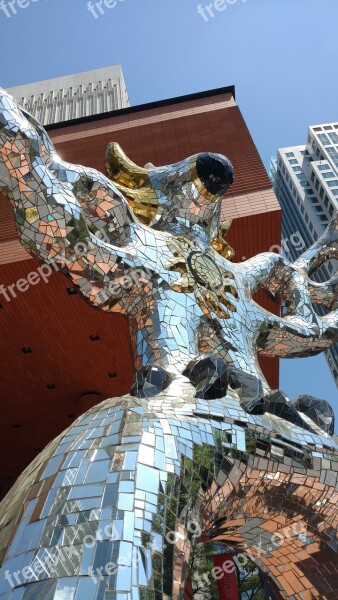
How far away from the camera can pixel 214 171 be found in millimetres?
3564

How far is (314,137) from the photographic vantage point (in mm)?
56688

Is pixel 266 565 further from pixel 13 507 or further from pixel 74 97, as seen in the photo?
pixel 74 97

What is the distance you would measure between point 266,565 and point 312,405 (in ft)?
2.42

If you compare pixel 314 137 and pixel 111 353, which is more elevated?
pixel 314 137

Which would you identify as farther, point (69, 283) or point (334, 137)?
point (334, 137)

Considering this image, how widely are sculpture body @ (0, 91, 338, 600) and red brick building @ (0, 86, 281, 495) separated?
3.82 m

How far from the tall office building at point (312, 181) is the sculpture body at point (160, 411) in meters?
46.2

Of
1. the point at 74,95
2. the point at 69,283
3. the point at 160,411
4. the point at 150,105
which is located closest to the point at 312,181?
the point at 74,95

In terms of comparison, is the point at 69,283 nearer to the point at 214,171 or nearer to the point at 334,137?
the point at 214,171

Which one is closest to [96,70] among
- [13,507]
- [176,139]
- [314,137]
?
[314,137]

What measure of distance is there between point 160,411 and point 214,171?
6.34ft

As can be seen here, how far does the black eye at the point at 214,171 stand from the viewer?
11.6 ft

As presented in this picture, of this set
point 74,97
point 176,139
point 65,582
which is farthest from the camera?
point 74,97

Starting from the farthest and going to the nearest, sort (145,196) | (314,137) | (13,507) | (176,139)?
1. (314,137)
2. (176,139)
3. (145,196)
4. (13,507)
